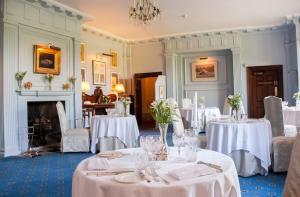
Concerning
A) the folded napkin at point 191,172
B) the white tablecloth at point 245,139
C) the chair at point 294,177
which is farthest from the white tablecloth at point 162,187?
the white tablecloth at point 245,139

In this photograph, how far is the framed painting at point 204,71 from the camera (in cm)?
1032

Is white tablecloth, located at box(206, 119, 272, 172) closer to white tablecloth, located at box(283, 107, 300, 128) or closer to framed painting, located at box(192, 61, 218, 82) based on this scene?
white tablecloth, located at box(283, 107, 300, 128)

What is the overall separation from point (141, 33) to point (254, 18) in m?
3.76

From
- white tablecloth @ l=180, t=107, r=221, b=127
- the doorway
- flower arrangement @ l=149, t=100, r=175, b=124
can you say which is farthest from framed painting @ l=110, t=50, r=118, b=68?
flower arrangement @ l=149, t=100, r=175, b=124

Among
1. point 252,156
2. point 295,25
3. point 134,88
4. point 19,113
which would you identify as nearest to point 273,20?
point 295,25

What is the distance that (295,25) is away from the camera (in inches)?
334

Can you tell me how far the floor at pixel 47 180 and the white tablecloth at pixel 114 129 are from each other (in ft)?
2.14

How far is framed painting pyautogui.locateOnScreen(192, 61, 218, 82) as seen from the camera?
33.9ft

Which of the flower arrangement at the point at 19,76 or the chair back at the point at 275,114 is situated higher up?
the flower arrangement at the point at 19,76

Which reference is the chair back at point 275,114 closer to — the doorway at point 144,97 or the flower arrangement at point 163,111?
the flower arrangement at point 163,111

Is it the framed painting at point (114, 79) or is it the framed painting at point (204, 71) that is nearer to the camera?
the framed painting at point (114, 79)

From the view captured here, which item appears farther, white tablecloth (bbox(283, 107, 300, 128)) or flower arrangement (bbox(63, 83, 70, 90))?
flower arrangement (bbox(63, 83, 70, 90))

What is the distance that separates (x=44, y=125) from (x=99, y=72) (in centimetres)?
319

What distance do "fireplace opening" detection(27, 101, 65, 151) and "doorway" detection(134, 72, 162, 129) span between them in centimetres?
415
